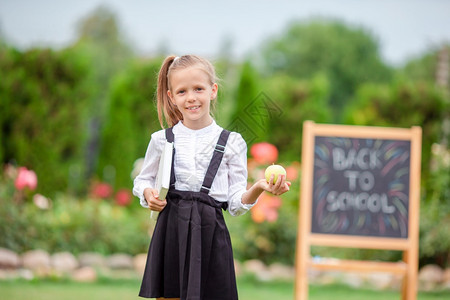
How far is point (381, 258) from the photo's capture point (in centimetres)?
652

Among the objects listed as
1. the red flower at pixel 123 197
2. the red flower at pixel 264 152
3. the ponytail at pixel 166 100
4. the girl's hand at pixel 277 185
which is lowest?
the red flower at pixel 123 197

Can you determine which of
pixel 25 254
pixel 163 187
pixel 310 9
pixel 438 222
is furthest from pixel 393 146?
pixel 310 9

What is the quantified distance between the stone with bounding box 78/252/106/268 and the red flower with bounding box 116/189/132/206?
2051mm

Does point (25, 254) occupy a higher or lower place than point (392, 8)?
lower

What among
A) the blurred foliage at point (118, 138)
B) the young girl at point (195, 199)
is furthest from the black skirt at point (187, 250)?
the blurred foliage at point (118, 138)

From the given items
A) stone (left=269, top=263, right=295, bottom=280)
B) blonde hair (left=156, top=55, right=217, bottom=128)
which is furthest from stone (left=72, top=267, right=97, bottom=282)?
blonde hair (left=156, top=55, right=217, bottom=128)

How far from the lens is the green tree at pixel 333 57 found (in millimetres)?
24891

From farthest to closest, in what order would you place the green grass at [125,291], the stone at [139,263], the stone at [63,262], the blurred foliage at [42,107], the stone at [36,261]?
the blurred foliage at [42,107] < the stone at [139,263] < the stone at [63,262] < the stone at [36,261] < the green grass at [125,291]

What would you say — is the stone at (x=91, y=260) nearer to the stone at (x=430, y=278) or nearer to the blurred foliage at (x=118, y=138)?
the blurred foliage at (x=118, y=138)

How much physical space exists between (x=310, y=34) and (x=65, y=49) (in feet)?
65.9

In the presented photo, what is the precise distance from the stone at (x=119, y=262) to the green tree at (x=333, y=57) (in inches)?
734

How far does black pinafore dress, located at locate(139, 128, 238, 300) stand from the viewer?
6.44 feet

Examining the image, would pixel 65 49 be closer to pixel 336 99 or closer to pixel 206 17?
pixel 206 17

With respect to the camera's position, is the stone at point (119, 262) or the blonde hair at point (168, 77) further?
the stone at point (119, 262)
